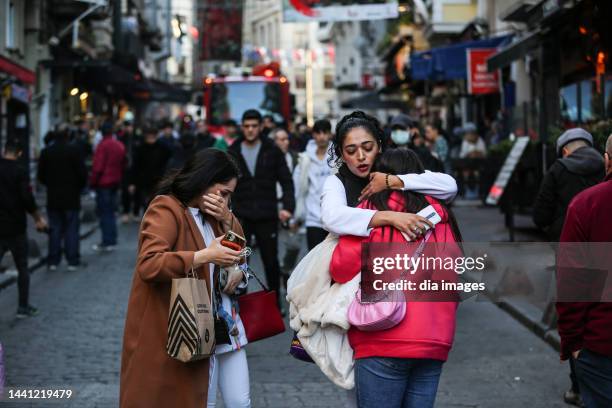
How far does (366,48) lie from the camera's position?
Answer: 62.8 metres

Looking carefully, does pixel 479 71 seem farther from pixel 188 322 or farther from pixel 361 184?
pixel 188 322

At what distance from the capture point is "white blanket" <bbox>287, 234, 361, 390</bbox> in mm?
4436

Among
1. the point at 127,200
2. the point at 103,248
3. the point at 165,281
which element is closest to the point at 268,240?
the point at 165,281

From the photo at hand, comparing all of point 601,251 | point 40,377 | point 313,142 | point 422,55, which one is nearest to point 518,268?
point 601,251

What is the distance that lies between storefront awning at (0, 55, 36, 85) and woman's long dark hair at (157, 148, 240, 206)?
20.6 metres

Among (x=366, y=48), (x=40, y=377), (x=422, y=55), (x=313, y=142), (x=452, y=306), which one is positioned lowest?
(x=40, y=377)

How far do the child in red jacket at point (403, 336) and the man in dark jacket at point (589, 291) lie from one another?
1.62 ft

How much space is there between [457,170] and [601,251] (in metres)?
20.1

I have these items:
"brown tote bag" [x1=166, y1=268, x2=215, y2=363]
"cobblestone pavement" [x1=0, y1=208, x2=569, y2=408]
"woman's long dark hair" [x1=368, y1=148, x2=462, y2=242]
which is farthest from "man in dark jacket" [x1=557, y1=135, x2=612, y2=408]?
"cobblestone pavement" [x1=0, y1=208, x2=569, y2=408]

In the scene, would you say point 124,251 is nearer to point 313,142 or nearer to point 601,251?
point 313,142

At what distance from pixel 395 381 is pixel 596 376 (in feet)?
2.70

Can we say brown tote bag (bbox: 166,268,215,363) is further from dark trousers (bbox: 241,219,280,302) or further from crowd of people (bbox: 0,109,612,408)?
dark trousers (bbox: 241,219,280,302)

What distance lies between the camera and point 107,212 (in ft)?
57.4

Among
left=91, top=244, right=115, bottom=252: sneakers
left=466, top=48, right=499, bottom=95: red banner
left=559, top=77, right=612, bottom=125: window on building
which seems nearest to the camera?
left=559, top=77, right=612, bottom=125: window on building
